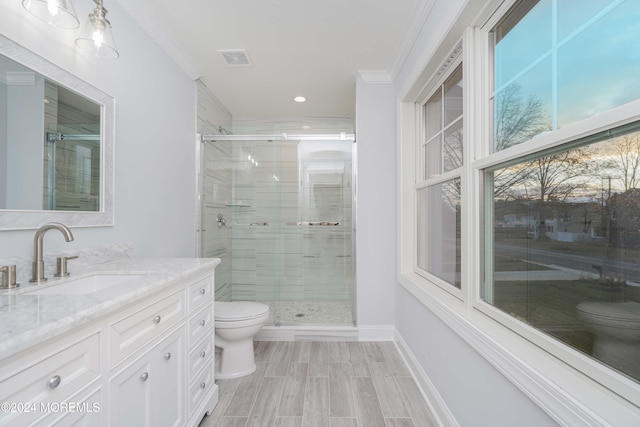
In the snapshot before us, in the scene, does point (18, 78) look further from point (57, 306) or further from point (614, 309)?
point (614, 309)

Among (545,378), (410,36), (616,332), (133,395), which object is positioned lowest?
(133,395)

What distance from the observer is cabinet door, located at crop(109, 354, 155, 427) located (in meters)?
0.93

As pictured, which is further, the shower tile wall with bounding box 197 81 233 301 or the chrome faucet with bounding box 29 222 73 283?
the shower tile wall with bounding box 197 81 233 301

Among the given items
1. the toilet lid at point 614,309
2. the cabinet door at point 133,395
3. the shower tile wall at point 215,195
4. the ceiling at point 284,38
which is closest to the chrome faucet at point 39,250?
the cabinet door at point 133,395

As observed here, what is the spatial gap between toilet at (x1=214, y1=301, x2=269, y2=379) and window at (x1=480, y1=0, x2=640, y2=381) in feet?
5.05

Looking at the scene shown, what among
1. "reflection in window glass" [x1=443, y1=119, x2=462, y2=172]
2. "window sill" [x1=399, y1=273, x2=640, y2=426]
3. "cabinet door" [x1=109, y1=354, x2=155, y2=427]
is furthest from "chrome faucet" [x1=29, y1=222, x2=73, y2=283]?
"reflection in window glass" [x1=443, y1=119, x2=462, y2=172]

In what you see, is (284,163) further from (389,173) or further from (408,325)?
(408,325)

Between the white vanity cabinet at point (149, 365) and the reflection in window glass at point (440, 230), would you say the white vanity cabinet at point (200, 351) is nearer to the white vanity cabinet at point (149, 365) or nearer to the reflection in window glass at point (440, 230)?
the white vanity cabinet at point (149, 365)

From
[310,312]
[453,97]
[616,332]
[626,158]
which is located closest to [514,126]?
[626,158]

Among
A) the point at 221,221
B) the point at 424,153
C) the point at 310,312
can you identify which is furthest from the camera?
the point at 221,221

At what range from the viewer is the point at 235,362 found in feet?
6.90

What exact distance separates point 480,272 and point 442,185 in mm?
699

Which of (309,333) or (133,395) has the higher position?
(133,395)

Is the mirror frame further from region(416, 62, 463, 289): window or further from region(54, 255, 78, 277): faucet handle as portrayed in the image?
region(416, 62, 463, 289): window
